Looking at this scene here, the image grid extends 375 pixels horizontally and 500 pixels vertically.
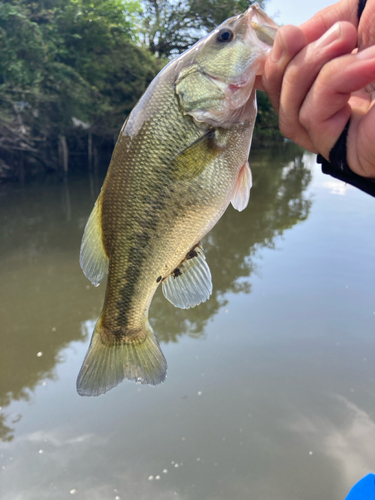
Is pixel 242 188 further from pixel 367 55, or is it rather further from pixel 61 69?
pixel 61 69

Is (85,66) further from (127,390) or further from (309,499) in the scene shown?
(309,499)

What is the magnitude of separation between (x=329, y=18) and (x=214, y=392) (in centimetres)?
348

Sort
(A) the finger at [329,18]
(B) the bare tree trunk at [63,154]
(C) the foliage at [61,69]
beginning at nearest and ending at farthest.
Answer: (A) the finger at [329,18] → (C) the foliage at [61,69] → (B) the bare tree trunk at [63,154]

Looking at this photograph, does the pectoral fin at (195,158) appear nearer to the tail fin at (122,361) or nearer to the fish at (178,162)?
the fish at (178,162)

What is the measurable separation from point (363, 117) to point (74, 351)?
4329 mm

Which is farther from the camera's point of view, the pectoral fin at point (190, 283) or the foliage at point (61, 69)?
the foliage at point (61, 69)

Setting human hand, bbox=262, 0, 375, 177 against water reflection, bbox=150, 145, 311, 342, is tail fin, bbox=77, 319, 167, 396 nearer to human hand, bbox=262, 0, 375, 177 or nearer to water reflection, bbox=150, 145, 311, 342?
human hand, bbox=262, 0, 375, 177

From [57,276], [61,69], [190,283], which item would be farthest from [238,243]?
[61,69]

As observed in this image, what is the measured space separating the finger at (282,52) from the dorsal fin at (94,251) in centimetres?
81

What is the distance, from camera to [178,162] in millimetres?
1405

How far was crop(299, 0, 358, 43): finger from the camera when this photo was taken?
46.1 inches

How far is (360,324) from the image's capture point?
16.1 ft

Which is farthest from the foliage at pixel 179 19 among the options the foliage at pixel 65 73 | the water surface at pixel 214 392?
the water surface at pixel 214 392

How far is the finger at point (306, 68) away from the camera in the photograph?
99 centimetres
